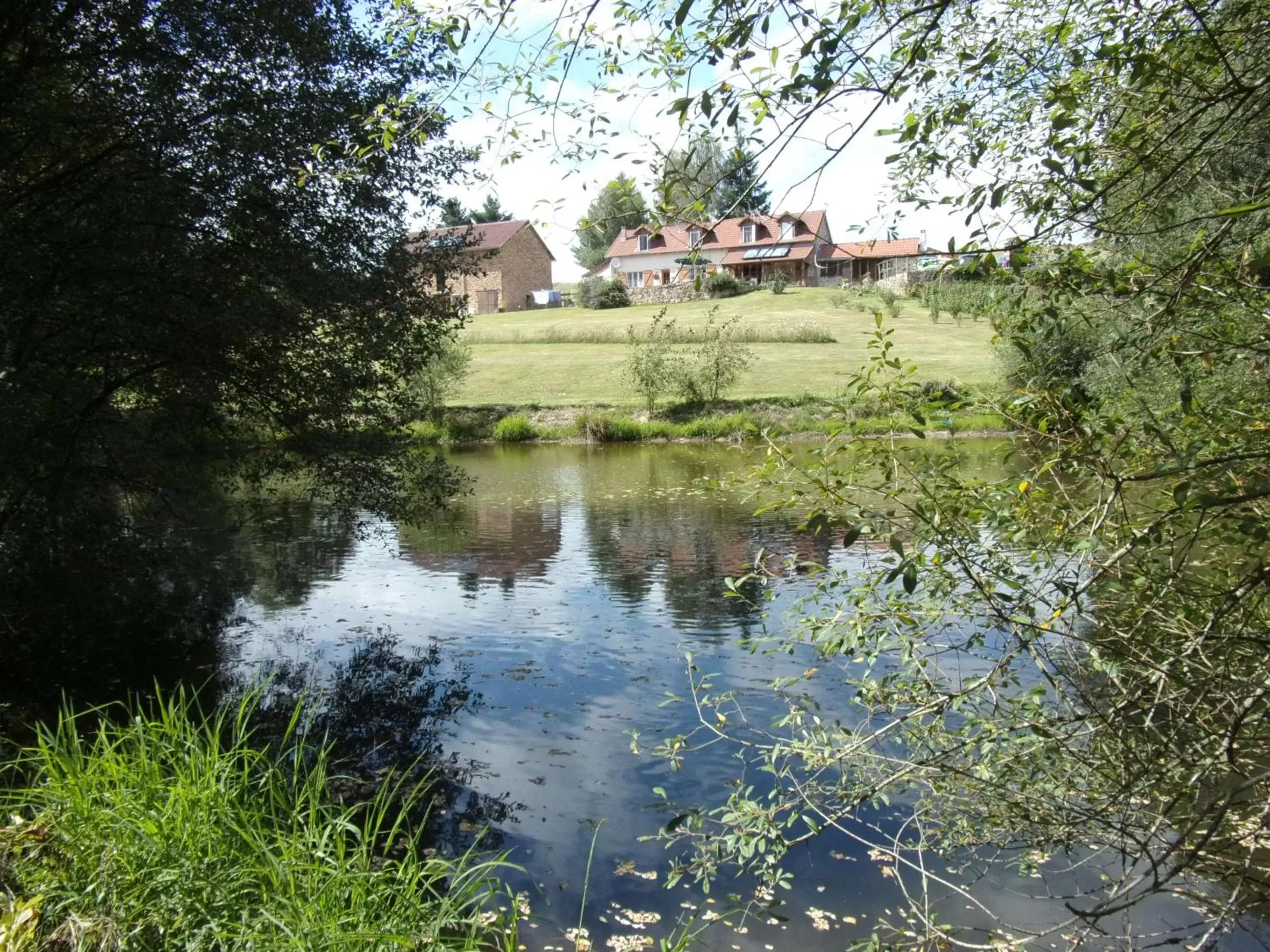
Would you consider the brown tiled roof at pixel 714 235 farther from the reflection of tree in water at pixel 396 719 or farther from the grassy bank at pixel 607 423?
the grassy bank at pixel 607 423

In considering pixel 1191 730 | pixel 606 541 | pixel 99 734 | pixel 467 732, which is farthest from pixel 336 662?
pixel 1191 730

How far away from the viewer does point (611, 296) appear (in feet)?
187

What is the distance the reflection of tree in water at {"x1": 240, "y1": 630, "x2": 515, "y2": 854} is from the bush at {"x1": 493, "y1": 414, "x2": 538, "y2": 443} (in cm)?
2005

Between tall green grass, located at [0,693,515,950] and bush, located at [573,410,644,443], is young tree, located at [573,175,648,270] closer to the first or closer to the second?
tall green grass, located at [0,693,515,950]

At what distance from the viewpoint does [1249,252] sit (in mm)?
4000

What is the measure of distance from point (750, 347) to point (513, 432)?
43.4 feet

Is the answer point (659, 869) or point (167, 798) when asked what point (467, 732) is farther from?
point (167, 798)

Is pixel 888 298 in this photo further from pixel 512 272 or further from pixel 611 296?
pixel 512 272

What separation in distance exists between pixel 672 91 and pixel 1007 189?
4.38 ft

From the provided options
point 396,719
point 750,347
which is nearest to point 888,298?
point 750,347

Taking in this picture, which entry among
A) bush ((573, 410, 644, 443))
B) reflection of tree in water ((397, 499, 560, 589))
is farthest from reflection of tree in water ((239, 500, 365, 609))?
bush ((573, 410, 644, 443))

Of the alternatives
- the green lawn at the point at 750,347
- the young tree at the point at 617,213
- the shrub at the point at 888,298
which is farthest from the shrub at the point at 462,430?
the young tree at the point at 617,213

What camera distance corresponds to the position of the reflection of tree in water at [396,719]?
6551mm

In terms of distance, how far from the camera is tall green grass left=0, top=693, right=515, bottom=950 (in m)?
3.70
